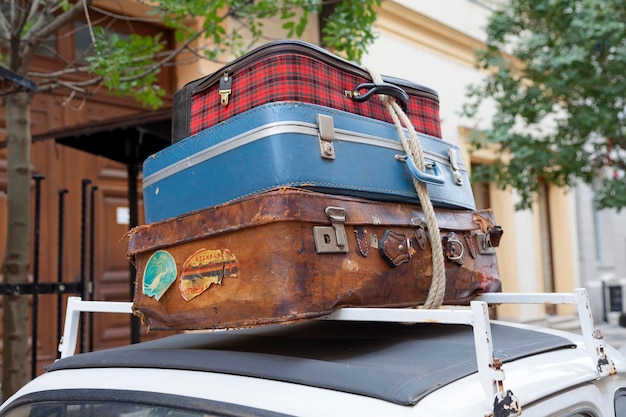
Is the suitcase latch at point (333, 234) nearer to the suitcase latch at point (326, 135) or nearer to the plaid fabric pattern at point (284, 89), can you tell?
the suitcase latch at point (326, 135)

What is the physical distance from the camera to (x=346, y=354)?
5.75 ft

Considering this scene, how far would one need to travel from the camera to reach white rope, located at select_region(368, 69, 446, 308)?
1.98 m

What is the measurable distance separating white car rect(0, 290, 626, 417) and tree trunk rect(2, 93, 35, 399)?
5.41 ft

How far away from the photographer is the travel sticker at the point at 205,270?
179cm

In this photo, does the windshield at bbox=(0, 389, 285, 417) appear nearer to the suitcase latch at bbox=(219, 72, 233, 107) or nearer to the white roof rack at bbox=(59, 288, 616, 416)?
the white roof rack at bbox=(59, 288, 616, 416)

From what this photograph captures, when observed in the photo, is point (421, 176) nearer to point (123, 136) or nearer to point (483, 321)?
point (483, 321)

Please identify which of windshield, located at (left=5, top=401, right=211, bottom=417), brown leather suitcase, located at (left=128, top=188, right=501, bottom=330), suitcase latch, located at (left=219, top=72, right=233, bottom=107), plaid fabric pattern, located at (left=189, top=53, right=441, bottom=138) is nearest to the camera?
windshield, located at (left=5, top=401, right=211, bottom=417)

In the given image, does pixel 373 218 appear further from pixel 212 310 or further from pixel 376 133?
pixel 212 310

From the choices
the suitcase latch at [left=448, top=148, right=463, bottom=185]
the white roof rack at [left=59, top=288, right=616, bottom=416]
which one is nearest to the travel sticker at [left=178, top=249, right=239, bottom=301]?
the white roof rack at [left=59, top=288, right=616, bottom=416]

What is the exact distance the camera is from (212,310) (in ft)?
5.96

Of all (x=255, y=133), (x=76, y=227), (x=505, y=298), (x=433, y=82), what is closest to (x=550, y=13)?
(x=433, y=82)

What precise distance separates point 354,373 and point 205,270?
0.54 metres

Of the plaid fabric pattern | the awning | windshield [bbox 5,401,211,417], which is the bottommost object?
windshield [bbox 5,401,211,417]

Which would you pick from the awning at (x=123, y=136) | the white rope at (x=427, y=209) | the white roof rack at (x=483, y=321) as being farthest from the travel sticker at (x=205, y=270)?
the awning at (x=123, y=136)
